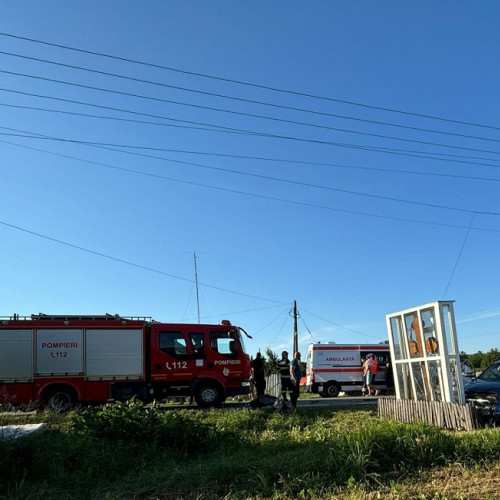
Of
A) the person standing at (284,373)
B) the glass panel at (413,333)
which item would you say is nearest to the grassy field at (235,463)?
the glass panel at (413,333)

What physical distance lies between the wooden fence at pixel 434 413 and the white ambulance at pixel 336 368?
14147 mm

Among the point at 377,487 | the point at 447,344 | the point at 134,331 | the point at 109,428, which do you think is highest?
the point at 134,331

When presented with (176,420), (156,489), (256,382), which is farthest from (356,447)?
(256,382)

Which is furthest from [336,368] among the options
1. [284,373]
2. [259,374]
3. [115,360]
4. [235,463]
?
[235,463]

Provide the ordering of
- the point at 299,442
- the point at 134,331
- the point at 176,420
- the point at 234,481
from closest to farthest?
the point at 234,481, the point at 299,442, the point at 176,420, the point at 134,331

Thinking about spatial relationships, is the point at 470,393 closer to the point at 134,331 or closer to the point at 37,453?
the point at 37,453

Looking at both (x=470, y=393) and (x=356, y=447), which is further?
(x=470, y=393)

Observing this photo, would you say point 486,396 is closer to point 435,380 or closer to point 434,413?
point 435,380

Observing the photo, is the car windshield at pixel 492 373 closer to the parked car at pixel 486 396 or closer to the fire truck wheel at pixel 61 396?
the parked car at pixel 486 396

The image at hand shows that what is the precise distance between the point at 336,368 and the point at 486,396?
15.3 m

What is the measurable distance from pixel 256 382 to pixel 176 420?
24.6ft

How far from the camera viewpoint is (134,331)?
17484 mm

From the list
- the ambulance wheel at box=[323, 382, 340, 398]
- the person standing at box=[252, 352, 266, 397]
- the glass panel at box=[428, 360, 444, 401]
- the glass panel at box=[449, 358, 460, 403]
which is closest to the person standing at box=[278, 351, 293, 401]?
the person standing at box=[252, 352, 266, 397]

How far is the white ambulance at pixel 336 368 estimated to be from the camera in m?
24.9
